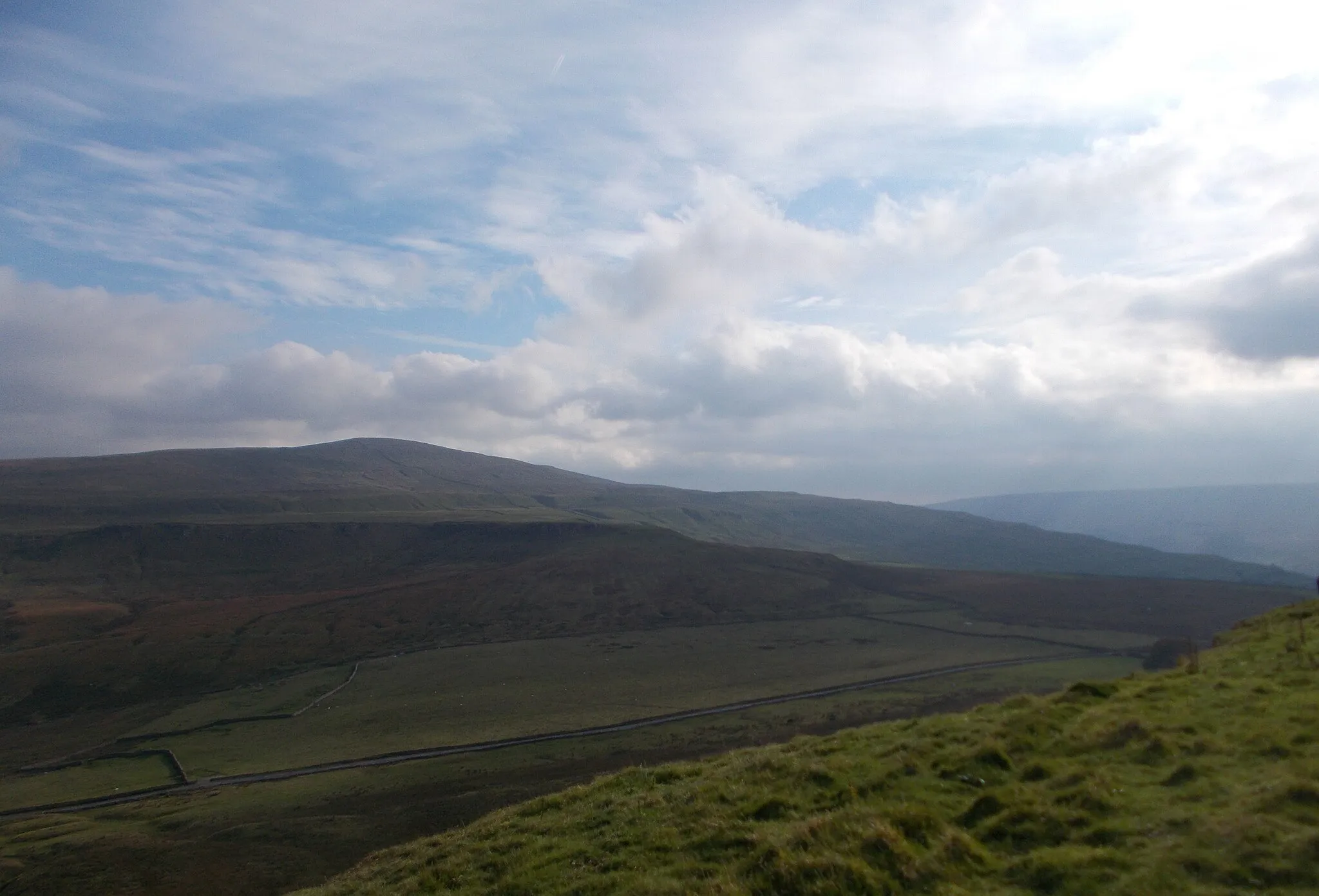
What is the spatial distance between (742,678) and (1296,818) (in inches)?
2815

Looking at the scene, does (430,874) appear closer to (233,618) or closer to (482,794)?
(482,794)

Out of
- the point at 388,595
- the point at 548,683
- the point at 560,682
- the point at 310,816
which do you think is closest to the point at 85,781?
the point at 310,816

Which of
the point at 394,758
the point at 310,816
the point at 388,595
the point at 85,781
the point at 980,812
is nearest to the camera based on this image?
the point at 980,812

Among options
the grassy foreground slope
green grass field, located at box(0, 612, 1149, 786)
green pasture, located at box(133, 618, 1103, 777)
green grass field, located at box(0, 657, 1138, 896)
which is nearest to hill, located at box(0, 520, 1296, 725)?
green grass field, located at box(0, 612, 1149, 786)

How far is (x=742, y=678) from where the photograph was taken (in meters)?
77.5

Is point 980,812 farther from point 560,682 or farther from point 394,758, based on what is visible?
point 560,682

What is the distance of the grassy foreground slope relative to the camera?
8953 mm

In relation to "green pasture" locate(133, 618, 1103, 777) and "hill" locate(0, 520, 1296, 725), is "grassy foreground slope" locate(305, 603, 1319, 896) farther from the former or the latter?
"hill" locate(0, 520, 1296, 725)

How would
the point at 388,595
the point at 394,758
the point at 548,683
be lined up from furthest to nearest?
the point at 388,595, the point at 548,683, the point at 394,758

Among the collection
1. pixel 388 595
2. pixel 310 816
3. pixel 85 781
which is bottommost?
pixel 85 781

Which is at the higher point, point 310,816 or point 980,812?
point 980,812

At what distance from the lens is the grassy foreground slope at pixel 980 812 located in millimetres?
8953

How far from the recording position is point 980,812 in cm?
1126

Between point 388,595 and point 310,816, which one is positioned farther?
point 388,595
